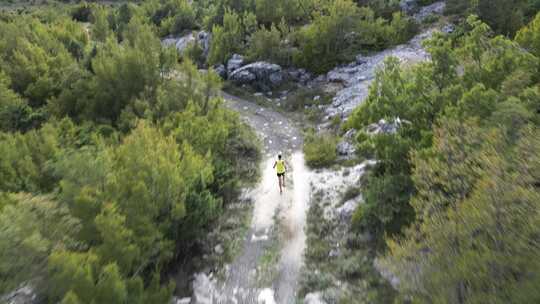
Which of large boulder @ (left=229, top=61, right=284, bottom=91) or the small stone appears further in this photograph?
large boulder @ (left=229, top=61, right=284, bottom=91)

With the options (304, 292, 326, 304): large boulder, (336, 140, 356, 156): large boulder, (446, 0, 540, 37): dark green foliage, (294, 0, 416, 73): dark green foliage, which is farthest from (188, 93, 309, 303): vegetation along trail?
(446, 0, 540, 37): dark green foliage

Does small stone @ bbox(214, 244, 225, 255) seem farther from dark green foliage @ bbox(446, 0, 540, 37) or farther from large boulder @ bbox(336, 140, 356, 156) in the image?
dark green foliage @ bbox(446, 0, 540, 37)

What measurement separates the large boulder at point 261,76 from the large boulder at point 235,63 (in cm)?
171

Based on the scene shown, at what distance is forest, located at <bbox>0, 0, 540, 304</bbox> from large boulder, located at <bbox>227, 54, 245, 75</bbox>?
11.4 meters

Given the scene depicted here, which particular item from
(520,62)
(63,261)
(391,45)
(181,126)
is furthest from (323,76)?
(63,261)

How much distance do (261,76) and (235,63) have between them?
514cm

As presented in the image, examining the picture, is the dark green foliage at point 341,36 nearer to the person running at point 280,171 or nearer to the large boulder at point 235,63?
the large boulder at point 235,63

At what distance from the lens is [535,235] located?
27.3ft

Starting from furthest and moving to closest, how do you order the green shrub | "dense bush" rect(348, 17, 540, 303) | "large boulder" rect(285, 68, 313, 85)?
"large boulder" rect(285, 68, 313, 85)
the green shrub
"dense bush" rect(348, 17, 540, 303)

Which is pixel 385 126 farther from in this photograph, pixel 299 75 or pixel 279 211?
pixel 299 75

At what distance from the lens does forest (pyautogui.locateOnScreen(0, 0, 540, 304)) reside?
9.23 m

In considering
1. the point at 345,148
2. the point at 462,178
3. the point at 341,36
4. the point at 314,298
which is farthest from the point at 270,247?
the point at 341,36

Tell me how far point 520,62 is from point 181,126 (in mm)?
17637

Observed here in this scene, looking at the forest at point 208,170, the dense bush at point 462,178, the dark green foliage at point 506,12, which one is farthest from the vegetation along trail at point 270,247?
the dark green foliage at point 506,12
